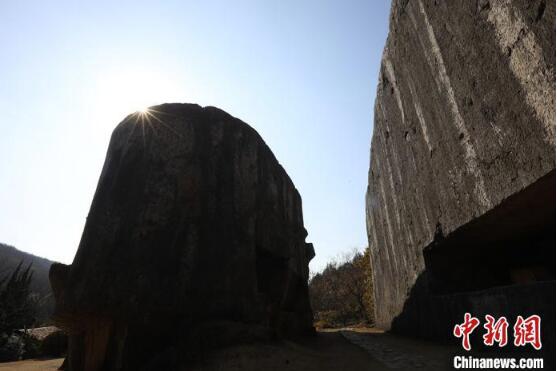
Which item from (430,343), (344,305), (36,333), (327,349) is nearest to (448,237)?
(430,343)

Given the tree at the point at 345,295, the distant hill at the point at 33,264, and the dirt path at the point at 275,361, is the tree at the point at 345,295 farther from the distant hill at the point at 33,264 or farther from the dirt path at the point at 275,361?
the distant hill at the point at 33,264

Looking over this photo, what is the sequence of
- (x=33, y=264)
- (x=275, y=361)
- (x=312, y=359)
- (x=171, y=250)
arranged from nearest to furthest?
(x=275, y=361)
(x=312, y=359)
(x=171, y=250)
(x=33, y=264)

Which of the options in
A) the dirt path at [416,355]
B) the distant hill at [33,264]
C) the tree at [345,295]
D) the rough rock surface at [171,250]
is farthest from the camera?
the distant hill at [33,264]

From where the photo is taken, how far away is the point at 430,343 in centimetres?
744

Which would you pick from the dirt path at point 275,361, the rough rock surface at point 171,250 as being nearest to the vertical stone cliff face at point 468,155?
the dirt path at point 275,361

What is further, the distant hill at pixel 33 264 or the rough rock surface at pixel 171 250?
the distant hill at pixel 33 264

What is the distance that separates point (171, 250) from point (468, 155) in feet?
17.9

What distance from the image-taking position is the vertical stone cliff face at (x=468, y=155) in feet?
13.9

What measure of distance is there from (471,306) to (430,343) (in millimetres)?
1760

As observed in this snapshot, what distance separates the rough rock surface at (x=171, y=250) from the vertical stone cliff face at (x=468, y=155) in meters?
3.67

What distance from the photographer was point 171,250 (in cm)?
684

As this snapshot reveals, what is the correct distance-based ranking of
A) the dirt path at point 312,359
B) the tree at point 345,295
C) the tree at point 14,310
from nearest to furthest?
the dirt path at point 312,359
the tree at point 14,310
the tree at point 345,295

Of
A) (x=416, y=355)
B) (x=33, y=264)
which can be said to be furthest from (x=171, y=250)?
(x=33, y=264)

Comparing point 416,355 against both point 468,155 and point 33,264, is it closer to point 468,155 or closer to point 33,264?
point 468,155
